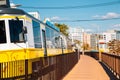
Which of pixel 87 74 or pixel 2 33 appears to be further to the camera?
pixel 87 74

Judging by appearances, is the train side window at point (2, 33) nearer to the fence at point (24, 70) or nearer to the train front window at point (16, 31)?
the train front window at point (16, 31)

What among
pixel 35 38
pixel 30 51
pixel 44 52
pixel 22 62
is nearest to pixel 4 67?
pixel 22 62

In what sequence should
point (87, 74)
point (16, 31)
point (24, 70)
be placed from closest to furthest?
1. point (24, 70)
2. point (16, 31)
3. point (87, 74)

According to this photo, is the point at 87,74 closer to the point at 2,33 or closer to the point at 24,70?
the point at 2,33

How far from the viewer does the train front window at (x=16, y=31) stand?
44.5 feet

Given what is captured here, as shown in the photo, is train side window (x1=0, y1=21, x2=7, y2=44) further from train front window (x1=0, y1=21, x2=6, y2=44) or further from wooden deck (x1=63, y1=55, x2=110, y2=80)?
wooden deck (x1=63, y1=55, x2=110, y2=80)

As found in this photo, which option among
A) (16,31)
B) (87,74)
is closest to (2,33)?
(16,31)

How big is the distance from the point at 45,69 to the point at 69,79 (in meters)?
7.05

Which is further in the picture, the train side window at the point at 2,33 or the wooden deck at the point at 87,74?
the wooden deck at the point at 87,74

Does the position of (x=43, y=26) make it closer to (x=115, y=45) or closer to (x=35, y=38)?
(x=35, y=38)

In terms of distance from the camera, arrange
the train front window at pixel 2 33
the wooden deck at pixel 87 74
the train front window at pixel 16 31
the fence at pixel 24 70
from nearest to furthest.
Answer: the fence at pixel 24 70 → the train front window at pixel 16 31 → the train front window at pixel 2 33 → the wooden deck at pixel 87 74

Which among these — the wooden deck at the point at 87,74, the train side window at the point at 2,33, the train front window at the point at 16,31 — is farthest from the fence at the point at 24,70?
the wooden deck at the point at 87,74

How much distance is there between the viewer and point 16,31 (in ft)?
44.9

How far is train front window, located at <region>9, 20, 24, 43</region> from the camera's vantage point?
13555mm
